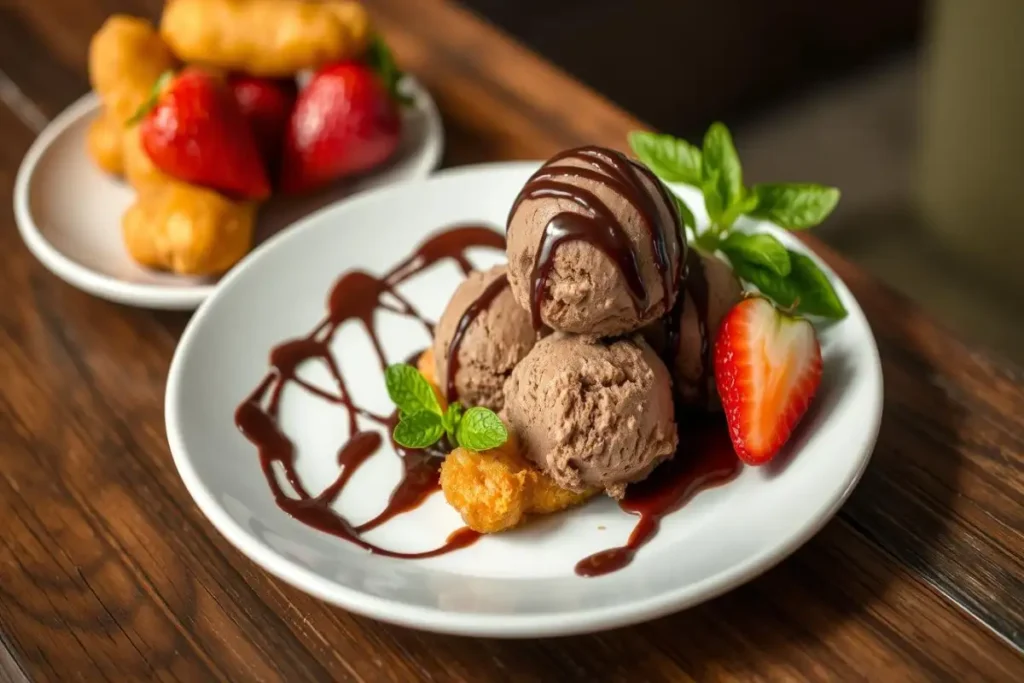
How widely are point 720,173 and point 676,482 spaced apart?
43 centimetres

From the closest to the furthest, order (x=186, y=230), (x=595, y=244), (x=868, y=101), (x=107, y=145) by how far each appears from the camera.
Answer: (x=595, y=244)
(x=186, y=230)
(x=107, y=145)
(x=868, y=101)

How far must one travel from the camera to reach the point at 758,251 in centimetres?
126

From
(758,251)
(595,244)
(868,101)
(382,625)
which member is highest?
(595,244)

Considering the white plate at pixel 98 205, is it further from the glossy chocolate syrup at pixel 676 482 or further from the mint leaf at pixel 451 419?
the glossy chocolate syrup at pixel 676 482

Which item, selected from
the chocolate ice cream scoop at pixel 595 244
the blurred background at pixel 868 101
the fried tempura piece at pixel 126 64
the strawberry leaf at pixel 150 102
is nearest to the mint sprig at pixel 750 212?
the chocolate ice cream scoop at pixel 595 244

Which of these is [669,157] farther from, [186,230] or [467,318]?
[186,230]

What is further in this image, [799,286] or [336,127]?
[336,127]

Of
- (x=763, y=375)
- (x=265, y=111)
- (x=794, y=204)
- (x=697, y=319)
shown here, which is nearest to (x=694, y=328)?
(x=697, y=319)

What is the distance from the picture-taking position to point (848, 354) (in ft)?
4.00

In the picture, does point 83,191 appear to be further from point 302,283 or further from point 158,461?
point 158,461

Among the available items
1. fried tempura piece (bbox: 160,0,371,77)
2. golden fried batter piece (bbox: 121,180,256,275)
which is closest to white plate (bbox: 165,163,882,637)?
golden fried batter piece (bbox: 121,180,256,275)

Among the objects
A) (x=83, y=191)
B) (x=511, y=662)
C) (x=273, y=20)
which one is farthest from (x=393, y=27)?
(x=511, y=662)

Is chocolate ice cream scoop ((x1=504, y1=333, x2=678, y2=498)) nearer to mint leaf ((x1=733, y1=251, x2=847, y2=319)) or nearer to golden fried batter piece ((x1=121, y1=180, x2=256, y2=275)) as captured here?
mint leaf ((x1=733, y1=251, x2=847, y2=319))

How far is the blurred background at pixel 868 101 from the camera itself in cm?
249
